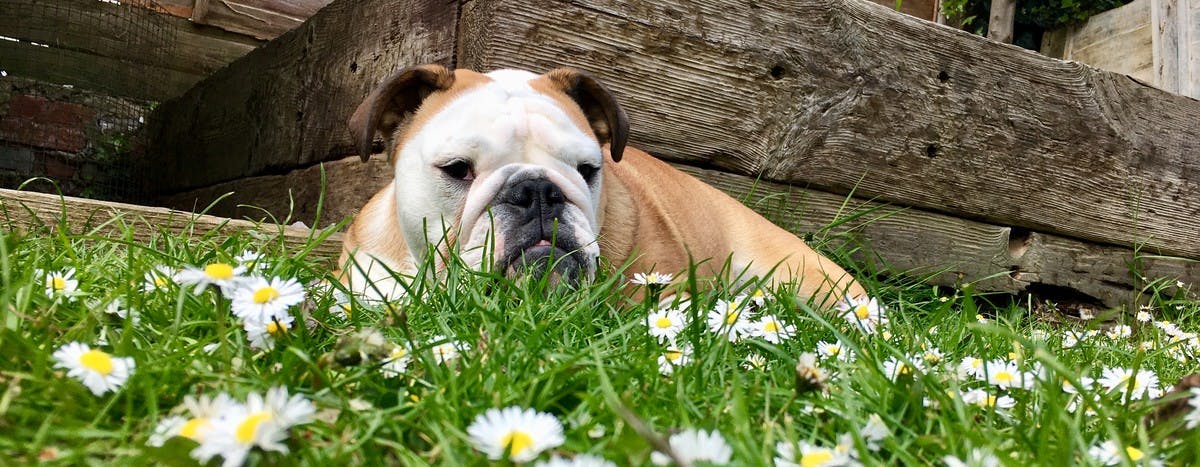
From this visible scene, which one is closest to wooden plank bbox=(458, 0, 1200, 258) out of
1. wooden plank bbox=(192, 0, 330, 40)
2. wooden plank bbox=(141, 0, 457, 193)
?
wooden plank bbox=(141, 0, 457, 193)

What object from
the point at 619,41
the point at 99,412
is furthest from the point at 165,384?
the point at 619,41

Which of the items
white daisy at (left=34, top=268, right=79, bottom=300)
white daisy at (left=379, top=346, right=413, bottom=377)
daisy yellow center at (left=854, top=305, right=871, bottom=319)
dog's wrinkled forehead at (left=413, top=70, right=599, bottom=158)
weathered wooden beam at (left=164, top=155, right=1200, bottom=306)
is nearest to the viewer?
white daisy at (left=379, top=346, right=413, bottom=377)

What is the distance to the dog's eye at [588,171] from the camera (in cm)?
232

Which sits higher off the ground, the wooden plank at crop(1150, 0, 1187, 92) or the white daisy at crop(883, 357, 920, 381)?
the wooden plank at crop(1150, 0, 1187, 92)

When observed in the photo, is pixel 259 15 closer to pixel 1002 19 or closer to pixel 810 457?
pixel 1002 19

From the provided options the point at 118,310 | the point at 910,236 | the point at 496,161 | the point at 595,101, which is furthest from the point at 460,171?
the point at 910,236

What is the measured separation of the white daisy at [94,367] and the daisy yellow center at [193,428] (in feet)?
0.55

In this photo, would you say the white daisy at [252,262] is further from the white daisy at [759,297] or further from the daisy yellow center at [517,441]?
the white daisy at [759,297]

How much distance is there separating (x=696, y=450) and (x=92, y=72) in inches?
232

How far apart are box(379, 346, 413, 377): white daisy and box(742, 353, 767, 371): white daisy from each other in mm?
559

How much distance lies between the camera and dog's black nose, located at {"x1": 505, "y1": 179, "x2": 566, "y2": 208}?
208 centimetres

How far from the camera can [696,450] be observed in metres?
0.85

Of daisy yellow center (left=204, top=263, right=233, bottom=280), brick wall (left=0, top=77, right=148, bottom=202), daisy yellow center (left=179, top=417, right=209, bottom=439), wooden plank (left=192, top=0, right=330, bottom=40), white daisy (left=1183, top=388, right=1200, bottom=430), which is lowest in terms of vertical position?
brick wall (left=0, top=77, right=148, bottom=202)

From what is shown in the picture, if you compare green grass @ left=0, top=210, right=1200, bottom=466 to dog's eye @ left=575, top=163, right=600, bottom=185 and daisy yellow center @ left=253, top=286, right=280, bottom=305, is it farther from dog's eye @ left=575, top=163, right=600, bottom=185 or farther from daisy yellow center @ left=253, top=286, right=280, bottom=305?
dog's eye @ left=575, top=163, right=600, bottom=185
